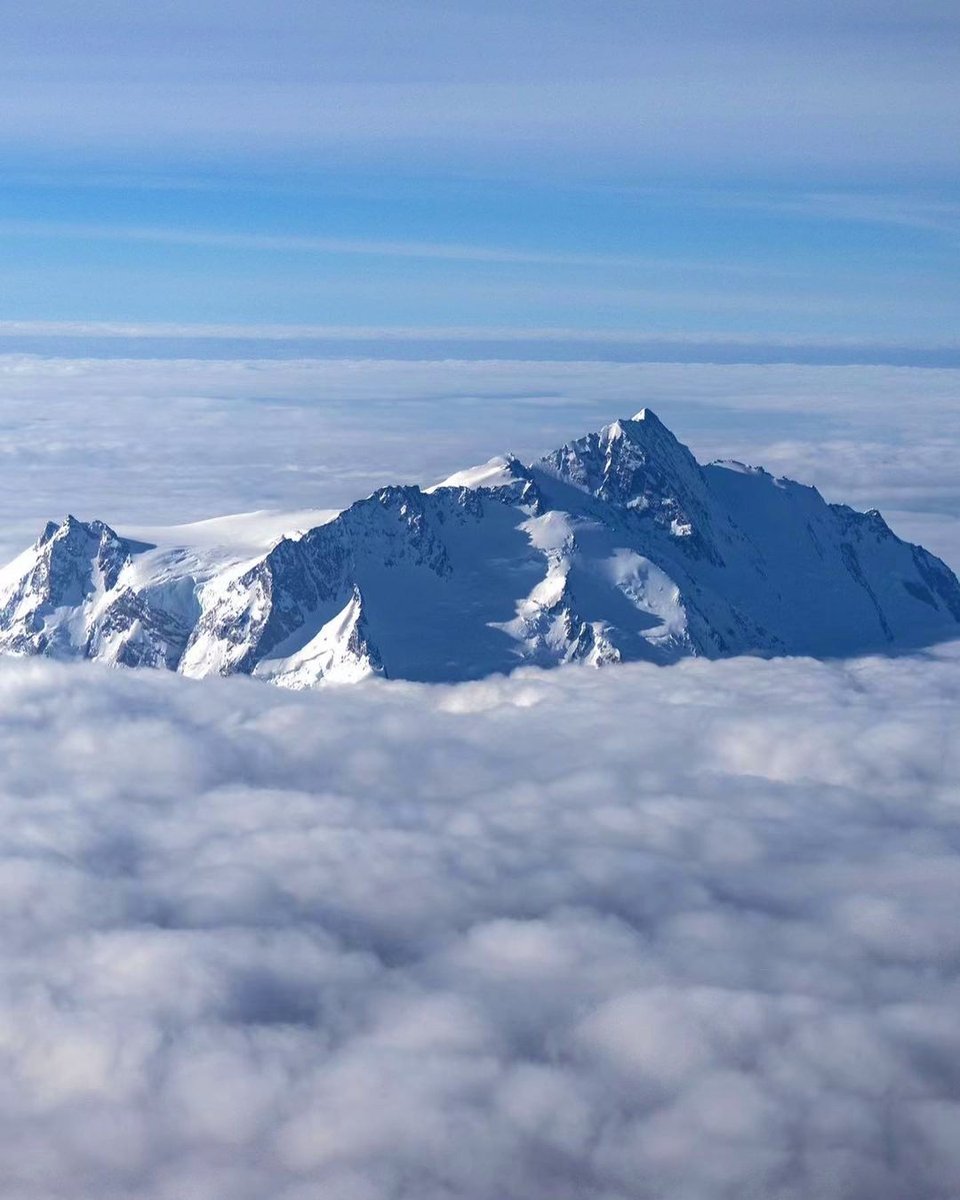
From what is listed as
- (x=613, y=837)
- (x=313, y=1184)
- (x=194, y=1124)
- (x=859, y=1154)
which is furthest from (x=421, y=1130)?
(x=613, y=837)

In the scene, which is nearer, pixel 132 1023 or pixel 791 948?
pixel 132 1023

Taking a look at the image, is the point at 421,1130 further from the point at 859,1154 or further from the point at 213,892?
the point at 213,892

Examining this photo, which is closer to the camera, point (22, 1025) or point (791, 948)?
point (22, 1025)

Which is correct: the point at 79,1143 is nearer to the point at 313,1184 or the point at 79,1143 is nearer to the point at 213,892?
the point at 313,1184

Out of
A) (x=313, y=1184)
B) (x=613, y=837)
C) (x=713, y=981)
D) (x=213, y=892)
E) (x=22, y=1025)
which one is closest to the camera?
(x=313, y=1184)

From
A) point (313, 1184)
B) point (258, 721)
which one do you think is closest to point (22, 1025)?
point (313, 1184)

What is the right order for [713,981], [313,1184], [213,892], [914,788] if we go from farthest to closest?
[914,788] → [213,892] → [713,981] → [313,1184]
